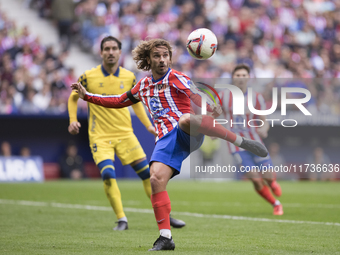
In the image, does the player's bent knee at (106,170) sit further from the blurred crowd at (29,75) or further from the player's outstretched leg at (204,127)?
the blurred crowd at (29,75)

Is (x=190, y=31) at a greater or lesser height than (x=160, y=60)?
greater

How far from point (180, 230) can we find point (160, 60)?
2495mm

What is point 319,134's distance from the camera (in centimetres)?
2073

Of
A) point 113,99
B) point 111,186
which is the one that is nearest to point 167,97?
point 113,99

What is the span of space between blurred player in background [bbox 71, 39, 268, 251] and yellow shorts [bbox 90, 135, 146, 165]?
185 centimetres

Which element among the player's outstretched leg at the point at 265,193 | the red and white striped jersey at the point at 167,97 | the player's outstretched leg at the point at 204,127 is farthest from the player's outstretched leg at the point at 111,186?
the player's outstretched leg at the point at 265,193

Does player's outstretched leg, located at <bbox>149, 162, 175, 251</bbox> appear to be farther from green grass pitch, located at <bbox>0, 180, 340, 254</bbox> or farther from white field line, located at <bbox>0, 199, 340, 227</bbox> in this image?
white field line, located at <bbox>0, 199, 340, 227</bbox>

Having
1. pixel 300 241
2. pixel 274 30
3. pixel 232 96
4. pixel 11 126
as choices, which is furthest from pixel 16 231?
pixel 274 30

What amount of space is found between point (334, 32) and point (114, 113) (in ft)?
65.8

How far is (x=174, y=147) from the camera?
5.32 m

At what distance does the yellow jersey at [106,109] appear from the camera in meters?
7.59

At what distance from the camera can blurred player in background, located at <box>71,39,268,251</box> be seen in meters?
5.20

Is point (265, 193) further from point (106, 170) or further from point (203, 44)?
point (203, 44)

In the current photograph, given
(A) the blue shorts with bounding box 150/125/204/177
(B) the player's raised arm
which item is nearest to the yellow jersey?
(B) the player's raised arm
